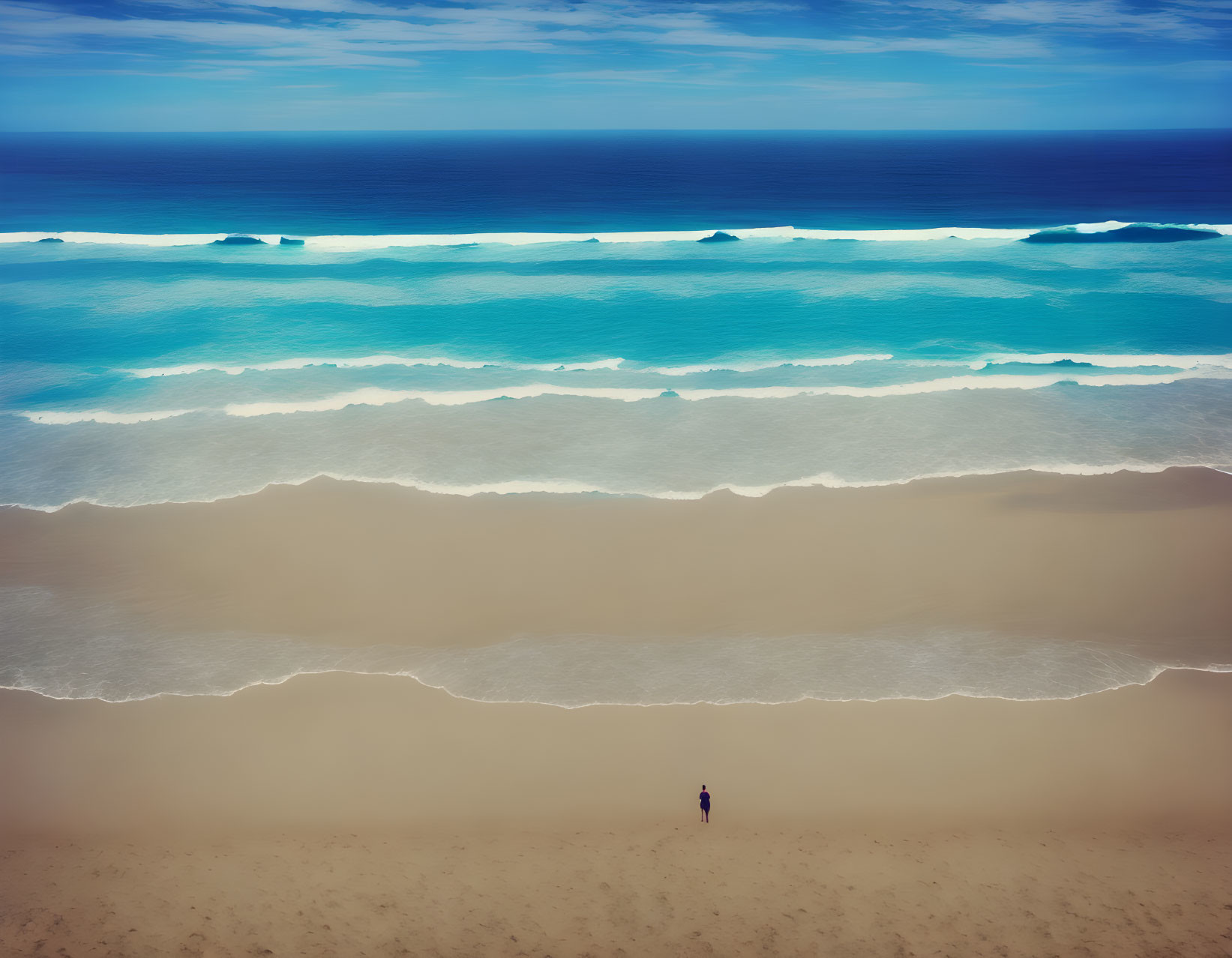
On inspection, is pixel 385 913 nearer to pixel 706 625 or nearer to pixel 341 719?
pixel 341 719

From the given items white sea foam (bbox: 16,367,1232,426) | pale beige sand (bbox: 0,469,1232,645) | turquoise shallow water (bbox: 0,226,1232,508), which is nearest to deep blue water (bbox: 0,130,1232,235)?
turquoise shallow water (bbox: 0,226,1232,508)

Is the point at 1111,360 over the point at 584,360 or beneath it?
beneath

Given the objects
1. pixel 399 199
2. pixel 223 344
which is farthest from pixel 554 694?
pixel 399 199

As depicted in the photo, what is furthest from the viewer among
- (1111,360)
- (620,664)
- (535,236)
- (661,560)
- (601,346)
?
(535,236)

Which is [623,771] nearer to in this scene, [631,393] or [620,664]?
[620,664]

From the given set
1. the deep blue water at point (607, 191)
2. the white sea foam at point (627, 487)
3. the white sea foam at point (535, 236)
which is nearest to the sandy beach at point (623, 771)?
the white sea foam at point (627, 487)

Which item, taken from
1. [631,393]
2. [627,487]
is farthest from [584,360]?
[627,487]
